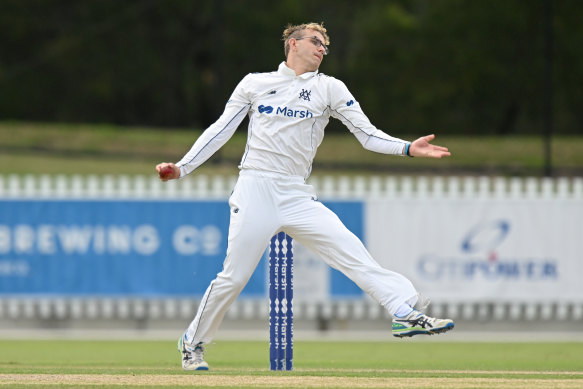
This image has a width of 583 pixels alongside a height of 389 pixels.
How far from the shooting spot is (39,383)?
5969 millimetres

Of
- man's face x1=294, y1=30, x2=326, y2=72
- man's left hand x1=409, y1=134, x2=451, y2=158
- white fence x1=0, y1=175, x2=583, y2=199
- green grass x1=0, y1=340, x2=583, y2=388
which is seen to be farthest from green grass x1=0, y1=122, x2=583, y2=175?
man's left hand x1=409, y1=134, x2=451, y2=158

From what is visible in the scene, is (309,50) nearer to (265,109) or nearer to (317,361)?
(265,109)

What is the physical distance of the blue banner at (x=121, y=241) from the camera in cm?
1212

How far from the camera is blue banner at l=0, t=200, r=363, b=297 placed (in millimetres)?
12117

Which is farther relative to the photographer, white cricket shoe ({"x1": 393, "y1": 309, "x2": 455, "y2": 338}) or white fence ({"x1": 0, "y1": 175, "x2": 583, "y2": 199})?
white fence ({"x1": 0, "y1": 175, "x2": 583, "y2": 199})

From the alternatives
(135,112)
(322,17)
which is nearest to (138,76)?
(135,112)

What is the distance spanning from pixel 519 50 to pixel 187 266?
1082 centimetres

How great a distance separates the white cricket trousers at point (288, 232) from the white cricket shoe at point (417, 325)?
12cm

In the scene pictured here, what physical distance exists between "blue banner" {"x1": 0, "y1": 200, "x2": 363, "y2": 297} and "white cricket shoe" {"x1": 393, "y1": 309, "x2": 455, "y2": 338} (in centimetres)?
559

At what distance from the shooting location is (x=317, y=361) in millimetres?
9195

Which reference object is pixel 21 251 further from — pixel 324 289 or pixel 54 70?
pixel 54 70

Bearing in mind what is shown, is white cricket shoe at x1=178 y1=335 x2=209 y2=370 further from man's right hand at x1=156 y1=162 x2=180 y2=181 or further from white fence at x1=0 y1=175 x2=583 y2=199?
white fence at x1=0 y1=175 x2=583 y2=199

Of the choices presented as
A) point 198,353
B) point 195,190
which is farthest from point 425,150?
point 195,190

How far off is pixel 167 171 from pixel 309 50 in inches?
46.8
